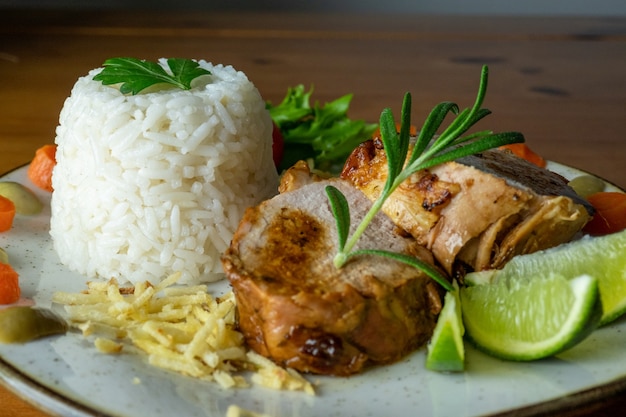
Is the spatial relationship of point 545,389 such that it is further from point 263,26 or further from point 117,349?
point 263,26

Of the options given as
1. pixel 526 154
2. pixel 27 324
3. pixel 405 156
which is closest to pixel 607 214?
pixel 526 154

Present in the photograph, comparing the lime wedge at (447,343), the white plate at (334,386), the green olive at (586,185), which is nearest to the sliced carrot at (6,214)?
the white plate at (334,386)

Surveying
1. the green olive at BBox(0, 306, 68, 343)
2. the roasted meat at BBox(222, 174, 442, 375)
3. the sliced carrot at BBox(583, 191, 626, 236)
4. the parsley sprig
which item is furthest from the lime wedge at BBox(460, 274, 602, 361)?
the parsley sprig

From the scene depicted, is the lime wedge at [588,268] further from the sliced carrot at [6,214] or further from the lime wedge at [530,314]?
the sliced carrot at [6,214]

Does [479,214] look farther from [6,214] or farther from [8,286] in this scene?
[6,214]

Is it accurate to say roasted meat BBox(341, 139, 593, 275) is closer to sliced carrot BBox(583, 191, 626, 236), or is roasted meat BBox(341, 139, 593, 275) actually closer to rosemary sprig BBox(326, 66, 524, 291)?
rosemary sprig BBox(326, 66, 524, 291)
